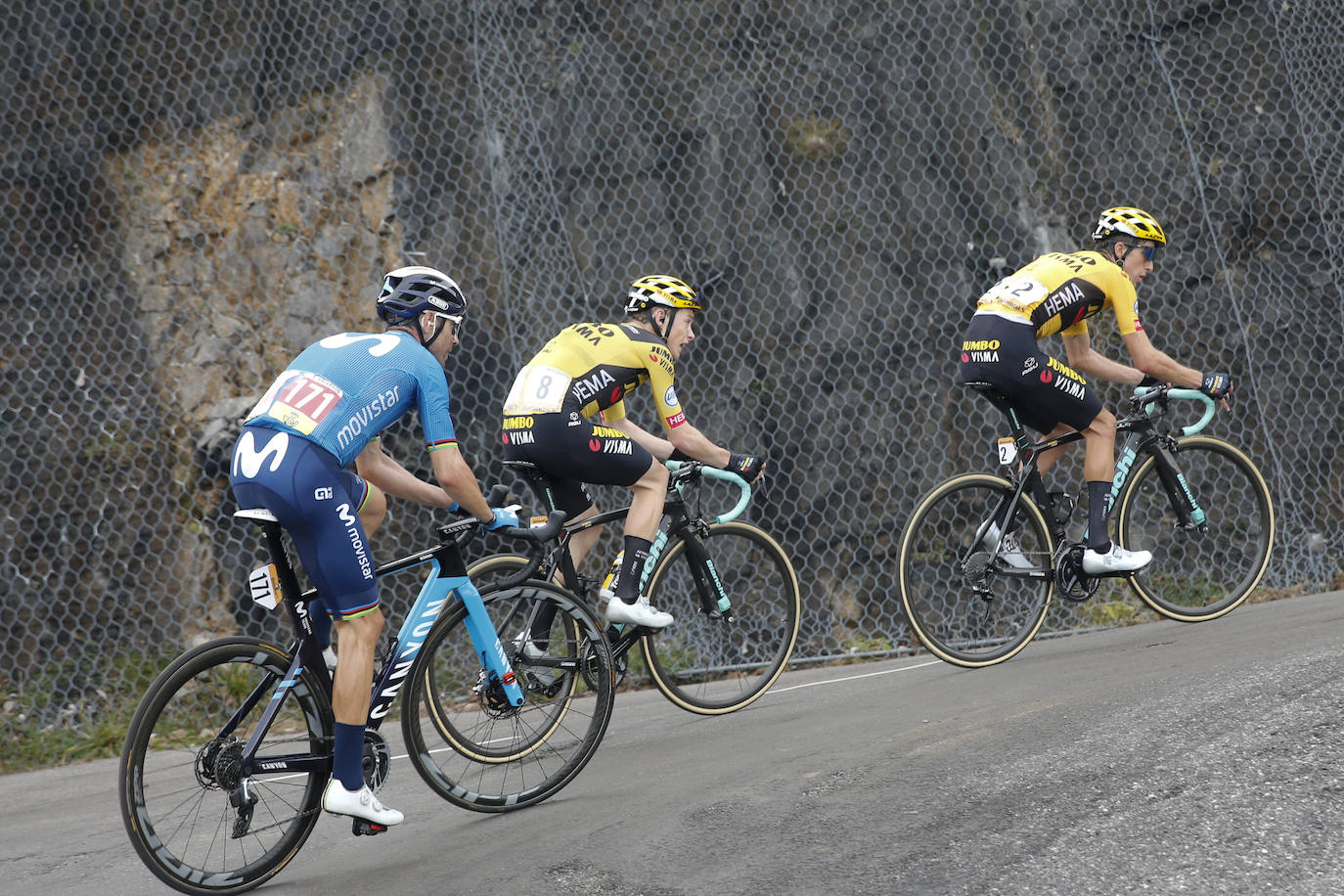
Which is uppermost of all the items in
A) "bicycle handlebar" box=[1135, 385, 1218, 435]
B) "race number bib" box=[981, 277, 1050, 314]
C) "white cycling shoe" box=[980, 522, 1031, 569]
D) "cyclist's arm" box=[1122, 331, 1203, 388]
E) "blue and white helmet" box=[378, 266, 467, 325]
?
"blue and white helmet" box=[378, 266, 467, 325]

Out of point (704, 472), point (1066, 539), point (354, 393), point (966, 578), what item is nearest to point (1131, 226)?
point (1066, 539)

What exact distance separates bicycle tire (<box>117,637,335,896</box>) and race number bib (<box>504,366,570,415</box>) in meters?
1.72

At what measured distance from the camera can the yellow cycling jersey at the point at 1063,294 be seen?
5.49 meters

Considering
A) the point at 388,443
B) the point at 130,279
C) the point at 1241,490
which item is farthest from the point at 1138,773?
the point at 130,279

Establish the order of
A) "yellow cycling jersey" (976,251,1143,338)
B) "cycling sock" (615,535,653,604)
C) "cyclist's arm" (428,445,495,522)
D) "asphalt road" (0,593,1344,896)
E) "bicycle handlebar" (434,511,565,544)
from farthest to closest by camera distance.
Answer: "yellow cycling jersey" (976,251,1143,338)
"cycling sock" (615,535,653,604)
"bicycle handlebar" (434,511,565,544)
"cyclist's arm" (428,445,495,522)
"asphalt road" (0,593,1344,896)

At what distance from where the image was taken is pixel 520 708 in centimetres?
Answer: 410

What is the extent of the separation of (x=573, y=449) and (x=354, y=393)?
1.45 meters

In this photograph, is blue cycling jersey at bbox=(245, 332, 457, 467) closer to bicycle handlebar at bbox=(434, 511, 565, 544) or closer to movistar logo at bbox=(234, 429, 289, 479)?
movistar logo at bbox=(234, 429, 289, 479)

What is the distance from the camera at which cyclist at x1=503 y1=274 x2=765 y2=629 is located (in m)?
4.82

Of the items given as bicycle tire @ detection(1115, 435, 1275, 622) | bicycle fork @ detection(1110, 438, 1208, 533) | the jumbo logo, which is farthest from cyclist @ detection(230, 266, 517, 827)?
bicycle tire @ detection(1115, 435, 1275, 622)

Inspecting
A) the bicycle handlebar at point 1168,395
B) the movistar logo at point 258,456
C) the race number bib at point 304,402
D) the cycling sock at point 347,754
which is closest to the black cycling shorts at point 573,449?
the race number bib at point 304,402

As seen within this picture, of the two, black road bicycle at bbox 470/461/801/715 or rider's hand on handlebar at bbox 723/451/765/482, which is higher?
rider's hand on handlebar at bbox 723/451/765/482

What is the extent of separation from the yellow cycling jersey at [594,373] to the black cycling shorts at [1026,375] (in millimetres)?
1646

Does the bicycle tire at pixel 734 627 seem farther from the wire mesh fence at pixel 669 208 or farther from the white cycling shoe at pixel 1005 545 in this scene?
the wire mesh fence at pixel 669 208
